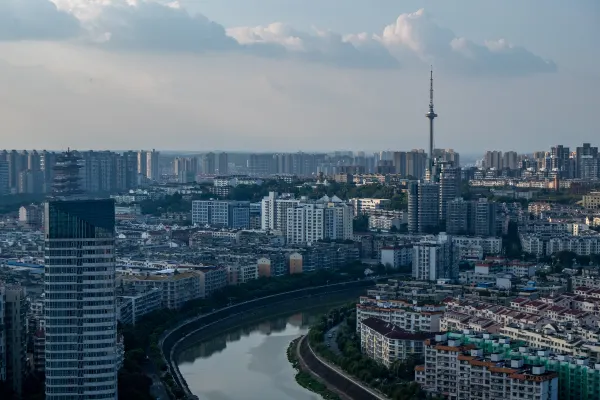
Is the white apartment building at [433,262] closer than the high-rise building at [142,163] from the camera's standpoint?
Yes

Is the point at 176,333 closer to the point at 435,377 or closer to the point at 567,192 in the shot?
the point at 435,377

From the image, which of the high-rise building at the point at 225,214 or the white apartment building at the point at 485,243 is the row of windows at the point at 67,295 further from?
the high-rise building at the point at 225,214

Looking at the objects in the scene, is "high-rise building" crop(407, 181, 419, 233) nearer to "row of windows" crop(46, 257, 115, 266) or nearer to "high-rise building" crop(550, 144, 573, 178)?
"high-rise building" crop(550, 144, 573, 178)

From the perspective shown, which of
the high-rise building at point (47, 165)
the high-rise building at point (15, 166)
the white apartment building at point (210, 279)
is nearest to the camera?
the white apartment building at point (210, 279)

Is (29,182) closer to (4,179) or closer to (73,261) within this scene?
(4,179)

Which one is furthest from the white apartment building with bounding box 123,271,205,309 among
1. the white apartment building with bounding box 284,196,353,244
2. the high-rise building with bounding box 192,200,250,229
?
the high-rise building with bounding box 192,200,250,229

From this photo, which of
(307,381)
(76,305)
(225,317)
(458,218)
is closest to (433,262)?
(225,317)

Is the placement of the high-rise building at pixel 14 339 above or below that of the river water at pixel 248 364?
above

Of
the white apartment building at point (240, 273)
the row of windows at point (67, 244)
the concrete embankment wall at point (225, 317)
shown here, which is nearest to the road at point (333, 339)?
the concrete embankment wall at point (225, 317)
